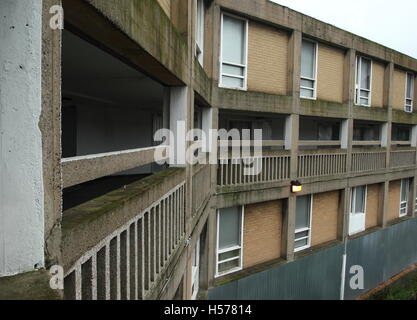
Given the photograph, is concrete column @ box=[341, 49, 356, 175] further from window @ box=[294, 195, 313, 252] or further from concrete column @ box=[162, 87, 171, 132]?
concrete column @ box=[162, 87, 171, 132]

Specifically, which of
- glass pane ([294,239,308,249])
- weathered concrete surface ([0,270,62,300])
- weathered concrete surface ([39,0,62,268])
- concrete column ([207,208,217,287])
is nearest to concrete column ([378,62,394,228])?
glass pane ([294,239,308,249])

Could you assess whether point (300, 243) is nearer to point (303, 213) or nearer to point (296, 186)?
point (303, 213)

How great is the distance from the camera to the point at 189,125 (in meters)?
4.50

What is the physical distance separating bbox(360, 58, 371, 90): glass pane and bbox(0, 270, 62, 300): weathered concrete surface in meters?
13.2

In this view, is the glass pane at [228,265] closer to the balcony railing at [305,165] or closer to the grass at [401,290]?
the balcony railing at [305,165]

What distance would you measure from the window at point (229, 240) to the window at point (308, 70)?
4682 millimetres

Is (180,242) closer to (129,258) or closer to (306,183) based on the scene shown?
(129,258)

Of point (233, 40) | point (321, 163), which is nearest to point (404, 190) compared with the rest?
point (321, 163)

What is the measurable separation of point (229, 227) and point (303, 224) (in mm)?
3288

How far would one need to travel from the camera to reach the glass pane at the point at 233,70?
8297mm

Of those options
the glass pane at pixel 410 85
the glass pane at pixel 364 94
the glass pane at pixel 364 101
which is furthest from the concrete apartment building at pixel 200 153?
the glass pane at pixel 364 101

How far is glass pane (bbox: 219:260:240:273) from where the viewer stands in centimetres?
872

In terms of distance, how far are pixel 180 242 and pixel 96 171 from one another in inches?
93.3

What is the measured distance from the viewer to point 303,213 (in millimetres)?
10508
